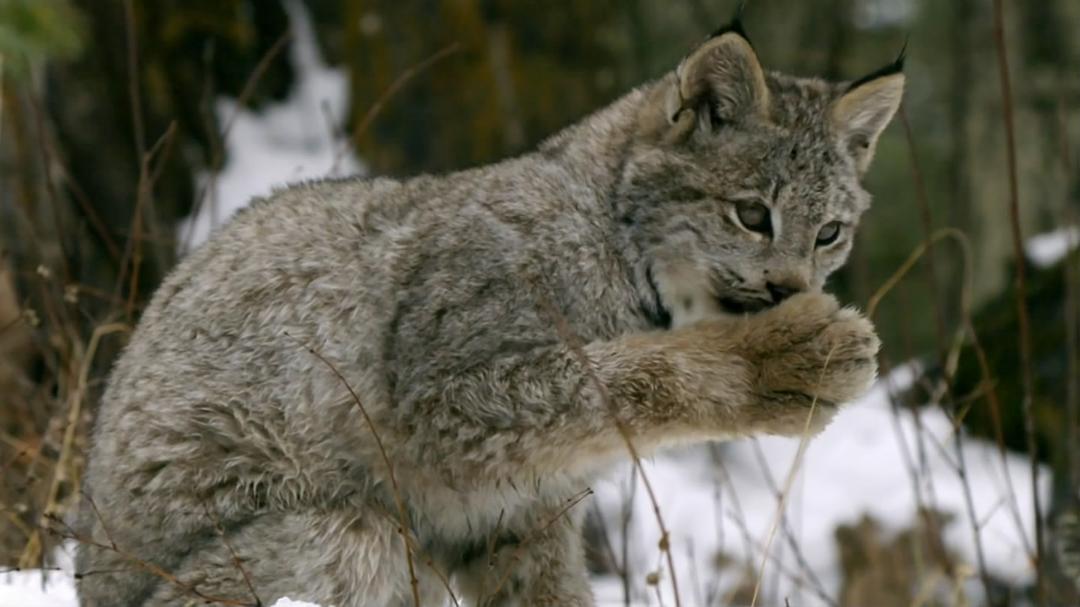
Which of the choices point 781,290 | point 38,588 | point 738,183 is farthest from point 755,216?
point 38,588

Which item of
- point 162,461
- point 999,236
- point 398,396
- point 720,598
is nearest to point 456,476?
point 398,396

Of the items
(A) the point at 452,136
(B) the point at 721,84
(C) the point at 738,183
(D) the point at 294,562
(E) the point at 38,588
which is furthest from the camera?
(A) the point at 452,136

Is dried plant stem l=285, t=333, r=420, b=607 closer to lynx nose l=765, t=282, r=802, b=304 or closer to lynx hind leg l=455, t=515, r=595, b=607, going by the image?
lynx hind leg l=455, t=515, r=595, b=607

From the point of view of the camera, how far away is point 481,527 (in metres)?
4.21

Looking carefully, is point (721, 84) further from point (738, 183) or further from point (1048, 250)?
point (1048, 250)

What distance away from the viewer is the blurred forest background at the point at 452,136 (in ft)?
18.6

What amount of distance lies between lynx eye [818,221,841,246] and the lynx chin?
0.01 metres

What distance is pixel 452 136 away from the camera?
9.69m

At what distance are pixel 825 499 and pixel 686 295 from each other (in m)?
4.96

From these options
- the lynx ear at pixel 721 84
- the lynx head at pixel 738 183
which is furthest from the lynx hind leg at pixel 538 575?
the lynx ear at pixel 721 84

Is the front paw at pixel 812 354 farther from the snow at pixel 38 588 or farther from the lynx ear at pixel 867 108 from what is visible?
the snow at pixel 38 588

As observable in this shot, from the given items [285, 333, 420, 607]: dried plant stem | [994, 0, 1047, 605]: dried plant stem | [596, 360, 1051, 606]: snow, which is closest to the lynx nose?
[994, 0, 1047, 605]: dried plant stem

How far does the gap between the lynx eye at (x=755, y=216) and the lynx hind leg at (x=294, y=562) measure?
134 centimetres

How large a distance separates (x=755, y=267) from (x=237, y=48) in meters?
5.96
